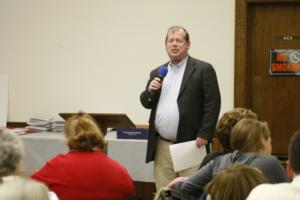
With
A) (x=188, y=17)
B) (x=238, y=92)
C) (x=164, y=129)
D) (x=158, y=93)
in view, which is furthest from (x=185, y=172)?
(x=188, y=17)

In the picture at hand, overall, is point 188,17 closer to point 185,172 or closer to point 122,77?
point 122,77

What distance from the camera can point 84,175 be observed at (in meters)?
2.64

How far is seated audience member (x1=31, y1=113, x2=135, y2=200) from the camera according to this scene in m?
2.65

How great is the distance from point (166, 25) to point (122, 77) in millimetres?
704

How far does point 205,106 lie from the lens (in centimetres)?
373

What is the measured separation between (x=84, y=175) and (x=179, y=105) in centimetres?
127

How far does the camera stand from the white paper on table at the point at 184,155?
3.56 metres

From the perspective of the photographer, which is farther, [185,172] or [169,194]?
[185,172]

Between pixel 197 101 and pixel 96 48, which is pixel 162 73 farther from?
pixel 96 48

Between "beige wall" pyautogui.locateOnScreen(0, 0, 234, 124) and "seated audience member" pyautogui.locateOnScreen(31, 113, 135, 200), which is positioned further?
"beige wall" pyautogui.locateOnScreen(0, 0, 234, 124)

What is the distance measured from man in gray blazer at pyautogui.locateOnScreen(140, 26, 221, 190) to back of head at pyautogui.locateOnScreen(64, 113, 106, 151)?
0.90 m

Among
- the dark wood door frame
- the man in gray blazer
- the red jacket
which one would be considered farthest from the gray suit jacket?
the dark wood door frame

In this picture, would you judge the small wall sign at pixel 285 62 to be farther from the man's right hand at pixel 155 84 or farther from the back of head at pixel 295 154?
the back of head at pixel 295 154

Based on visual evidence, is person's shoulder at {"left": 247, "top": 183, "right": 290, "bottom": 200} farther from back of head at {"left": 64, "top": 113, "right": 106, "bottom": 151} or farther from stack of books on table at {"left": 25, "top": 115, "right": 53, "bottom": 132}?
stack of books on table at {"left": 25, "top": 115, "right": 53, "bottom": 132}
